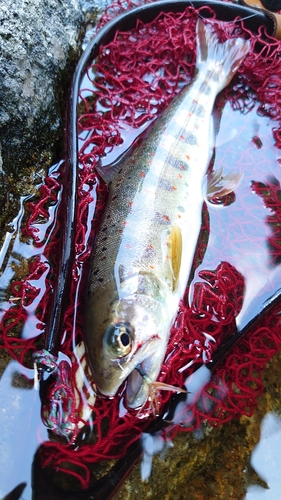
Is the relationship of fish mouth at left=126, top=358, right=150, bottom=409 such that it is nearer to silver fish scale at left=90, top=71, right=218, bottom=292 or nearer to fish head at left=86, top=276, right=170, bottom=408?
fish head at left=86, top=276, right=170, bottom=408

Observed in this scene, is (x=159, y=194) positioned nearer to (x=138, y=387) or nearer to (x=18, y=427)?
(x=138, y=387)

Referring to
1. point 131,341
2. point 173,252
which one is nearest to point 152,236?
point 173,252

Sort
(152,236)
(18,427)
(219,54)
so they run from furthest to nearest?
1. (219,54)
2. (152,236)
3. (18,427)

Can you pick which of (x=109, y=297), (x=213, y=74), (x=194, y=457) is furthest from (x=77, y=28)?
(x=194, y=457)

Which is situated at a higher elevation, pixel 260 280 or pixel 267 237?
pixel 267 237

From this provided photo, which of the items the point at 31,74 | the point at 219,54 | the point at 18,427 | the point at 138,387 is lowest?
the point at 18,427

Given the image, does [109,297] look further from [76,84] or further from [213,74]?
[213,74]

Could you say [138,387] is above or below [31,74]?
below
